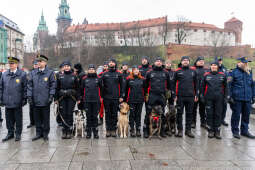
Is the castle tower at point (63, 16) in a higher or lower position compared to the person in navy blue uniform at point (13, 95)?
higher

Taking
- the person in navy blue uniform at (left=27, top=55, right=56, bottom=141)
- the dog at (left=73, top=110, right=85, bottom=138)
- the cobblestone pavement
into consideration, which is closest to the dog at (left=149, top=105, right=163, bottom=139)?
the cobblestone pavement

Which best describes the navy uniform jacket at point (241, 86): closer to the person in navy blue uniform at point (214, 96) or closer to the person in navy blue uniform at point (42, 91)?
the person in navy blue uniform at point (214, 96)

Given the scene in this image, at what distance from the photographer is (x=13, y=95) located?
5508mm

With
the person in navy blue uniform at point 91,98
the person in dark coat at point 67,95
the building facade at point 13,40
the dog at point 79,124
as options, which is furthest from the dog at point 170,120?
the building facade at point 13,40

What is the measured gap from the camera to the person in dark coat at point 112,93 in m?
5.78

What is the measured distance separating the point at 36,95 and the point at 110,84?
2.06 m

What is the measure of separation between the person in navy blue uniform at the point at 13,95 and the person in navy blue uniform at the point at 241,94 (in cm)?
608

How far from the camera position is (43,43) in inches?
2522

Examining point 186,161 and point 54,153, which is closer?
point 186,161

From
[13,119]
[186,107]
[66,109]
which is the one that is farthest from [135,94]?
[13,119]

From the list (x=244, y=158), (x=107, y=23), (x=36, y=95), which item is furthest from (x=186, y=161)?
(x=107, y=23)

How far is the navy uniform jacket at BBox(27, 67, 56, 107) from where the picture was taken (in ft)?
17.9

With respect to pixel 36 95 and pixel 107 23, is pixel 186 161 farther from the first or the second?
pixel 107 23

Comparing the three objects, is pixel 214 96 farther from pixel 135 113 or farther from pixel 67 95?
pixel 67 95
